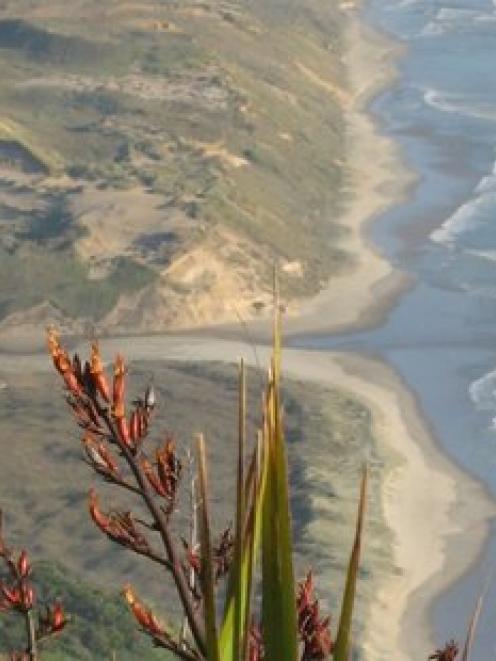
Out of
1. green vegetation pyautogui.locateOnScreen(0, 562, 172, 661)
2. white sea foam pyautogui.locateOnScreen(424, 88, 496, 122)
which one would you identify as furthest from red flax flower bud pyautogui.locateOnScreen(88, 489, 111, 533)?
white sea foam pyautogui.locateOnScreen(424, 88, 496, 122)

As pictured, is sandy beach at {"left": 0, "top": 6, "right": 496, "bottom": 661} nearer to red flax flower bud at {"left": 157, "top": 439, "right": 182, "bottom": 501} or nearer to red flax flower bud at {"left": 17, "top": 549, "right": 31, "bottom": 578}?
red flax flower bud at {"left": 17, "top": 549, "right": 31, "bottom": 578}

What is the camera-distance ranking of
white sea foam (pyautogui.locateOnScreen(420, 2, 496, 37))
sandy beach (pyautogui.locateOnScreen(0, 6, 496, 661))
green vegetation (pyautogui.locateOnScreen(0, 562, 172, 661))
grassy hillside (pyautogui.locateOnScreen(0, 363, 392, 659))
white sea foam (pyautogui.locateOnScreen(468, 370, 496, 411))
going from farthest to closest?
→ white sea foam (pyautogui.locateOnScreen(420, 2, 496, 37)) < white sea foam (pyautogui.locateOnScreen(468, 370, 496, 411)) < grassy hillside (pyautogui.locateOnScreen(0, 363, 392, 659)) < sandy beach (pyautogui.locateOnScreen(0, 6, 496, 661)) < green vegetation (pyautogui.locateOnScreen(0, 562, 172, 661))

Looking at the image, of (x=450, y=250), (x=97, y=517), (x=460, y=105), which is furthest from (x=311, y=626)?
(x=460, y=105)

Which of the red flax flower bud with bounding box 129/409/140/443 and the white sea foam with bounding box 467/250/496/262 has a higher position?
the red flax flower bud with bounding box 129/409/140/443

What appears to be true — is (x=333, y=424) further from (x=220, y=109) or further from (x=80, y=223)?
(x=220, y=109)

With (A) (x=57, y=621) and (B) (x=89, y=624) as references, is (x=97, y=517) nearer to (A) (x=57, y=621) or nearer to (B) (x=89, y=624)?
(A) (x=57, y=621)
